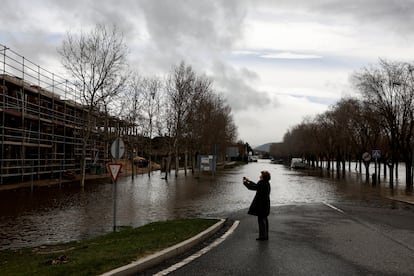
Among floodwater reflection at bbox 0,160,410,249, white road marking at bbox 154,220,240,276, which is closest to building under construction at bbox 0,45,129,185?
floodwater reflection at bbox 0,160,410,249

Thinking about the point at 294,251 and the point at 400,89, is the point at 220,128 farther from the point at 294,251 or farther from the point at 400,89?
the point at 294,251

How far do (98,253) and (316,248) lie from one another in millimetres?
4293

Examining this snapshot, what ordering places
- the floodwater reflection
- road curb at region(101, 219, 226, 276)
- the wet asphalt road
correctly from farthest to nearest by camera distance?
the floodwater reflection → the wet asphalt road → road curb at region(101, 219, 226, 276)

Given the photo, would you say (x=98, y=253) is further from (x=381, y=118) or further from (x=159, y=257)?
(x=381, y=118)

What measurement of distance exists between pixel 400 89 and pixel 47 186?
2600 cm

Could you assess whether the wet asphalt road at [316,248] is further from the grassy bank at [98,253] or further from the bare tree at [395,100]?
the bare tree at [395,100]

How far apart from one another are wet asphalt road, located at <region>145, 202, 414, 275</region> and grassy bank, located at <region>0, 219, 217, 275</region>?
0.84m

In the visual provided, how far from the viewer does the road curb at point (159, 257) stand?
631 cm

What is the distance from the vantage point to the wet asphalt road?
6.95 metres

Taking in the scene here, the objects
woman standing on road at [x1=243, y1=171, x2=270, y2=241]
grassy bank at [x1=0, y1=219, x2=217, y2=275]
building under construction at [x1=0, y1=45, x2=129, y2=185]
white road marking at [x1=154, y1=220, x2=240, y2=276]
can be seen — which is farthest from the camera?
building under construction at [x1=0, y1=45, x2=129, y2=185]

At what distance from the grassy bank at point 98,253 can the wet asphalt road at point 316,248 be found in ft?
2.75

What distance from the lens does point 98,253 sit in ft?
25.2

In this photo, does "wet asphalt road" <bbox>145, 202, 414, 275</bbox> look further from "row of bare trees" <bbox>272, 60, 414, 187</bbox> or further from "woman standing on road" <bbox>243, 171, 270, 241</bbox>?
"row of bare trees" <bbox>272, 60, 414, 187</bbox>

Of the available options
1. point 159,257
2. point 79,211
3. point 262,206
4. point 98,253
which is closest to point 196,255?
point 159,257
